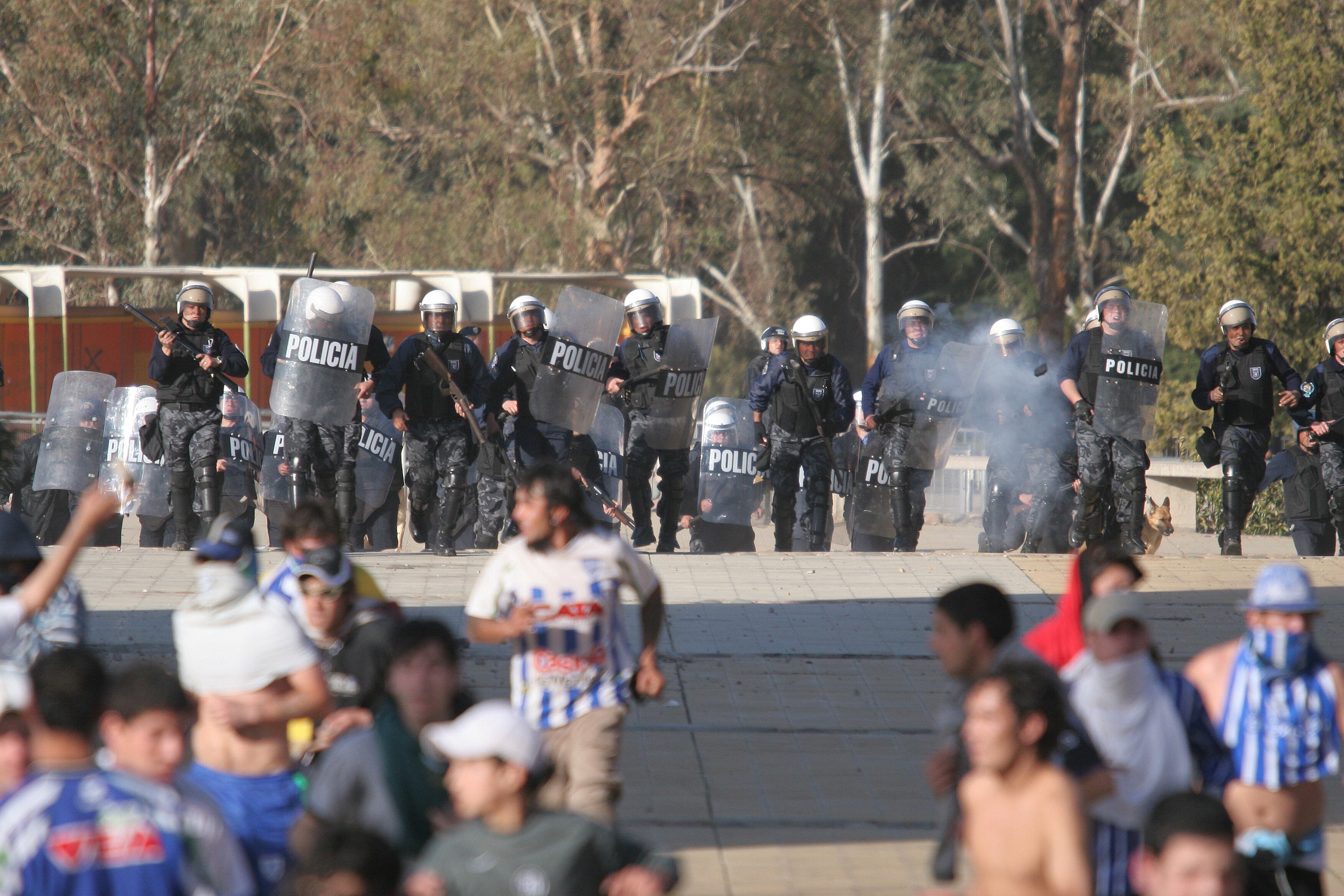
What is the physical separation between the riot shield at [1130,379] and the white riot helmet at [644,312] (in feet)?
11.3

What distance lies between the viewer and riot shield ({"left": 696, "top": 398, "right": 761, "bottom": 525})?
13.9m

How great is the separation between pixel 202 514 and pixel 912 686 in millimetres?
6321

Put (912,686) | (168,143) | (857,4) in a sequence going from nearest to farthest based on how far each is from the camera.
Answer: (912,686)
(168,143)
(857,4)

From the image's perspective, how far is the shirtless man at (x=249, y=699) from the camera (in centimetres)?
402

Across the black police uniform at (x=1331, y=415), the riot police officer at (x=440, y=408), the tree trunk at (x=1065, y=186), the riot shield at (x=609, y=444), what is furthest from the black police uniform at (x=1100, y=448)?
the tree trunk at (x=1065, y=186)

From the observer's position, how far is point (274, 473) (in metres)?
14.0

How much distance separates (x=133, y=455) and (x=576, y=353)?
428cm

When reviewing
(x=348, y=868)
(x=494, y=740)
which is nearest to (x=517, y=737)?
(x=494, y=740)

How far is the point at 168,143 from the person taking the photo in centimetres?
2991

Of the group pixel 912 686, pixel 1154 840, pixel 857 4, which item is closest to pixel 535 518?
pixel 1154 840

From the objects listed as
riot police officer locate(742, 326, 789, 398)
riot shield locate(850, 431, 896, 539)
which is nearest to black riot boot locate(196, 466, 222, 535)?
riot police officer locate(742, 326, 789, 398)

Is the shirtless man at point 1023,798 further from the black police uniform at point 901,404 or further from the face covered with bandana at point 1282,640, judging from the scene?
the black police uniform at point 901,404

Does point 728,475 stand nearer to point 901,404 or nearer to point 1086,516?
point 901,404

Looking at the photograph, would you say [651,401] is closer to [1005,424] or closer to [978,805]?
[1005,424]
